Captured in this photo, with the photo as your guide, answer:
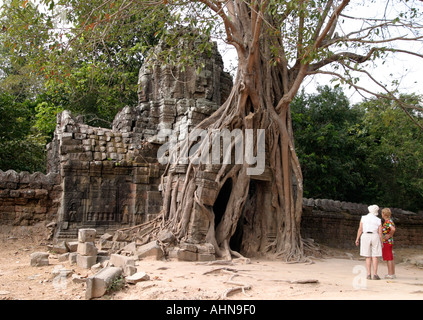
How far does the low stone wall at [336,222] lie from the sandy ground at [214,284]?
488 cm

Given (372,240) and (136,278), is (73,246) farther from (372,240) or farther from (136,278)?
(372,240)

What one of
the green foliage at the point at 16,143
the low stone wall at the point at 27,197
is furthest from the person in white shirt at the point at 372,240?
the green foliage at the point at 16,143

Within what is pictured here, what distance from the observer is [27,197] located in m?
8.94

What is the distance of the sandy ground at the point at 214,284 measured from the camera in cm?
439

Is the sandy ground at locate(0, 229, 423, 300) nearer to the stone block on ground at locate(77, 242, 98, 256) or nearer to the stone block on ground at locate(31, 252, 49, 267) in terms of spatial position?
the stone block on ground at locate(31, 252, 49, 267)

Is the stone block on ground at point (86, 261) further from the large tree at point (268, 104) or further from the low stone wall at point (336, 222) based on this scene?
the low stone wall at point (336, 222)

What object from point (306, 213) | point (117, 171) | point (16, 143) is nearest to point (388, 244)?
point (306, 213)

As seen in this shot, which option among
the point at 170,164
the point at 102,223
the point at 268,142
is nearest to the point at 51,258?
the point at 102,223

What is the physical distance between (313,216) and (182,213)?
17.4 feet

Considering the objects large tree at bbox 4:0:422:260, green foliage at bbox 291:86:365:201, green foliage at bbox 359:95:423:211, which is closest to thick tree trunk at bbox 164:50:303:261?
large tree at bbox 4:0:422:260

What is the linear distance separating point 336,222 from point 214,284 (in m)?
8.29

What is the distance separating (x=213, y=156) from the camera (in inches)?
317
